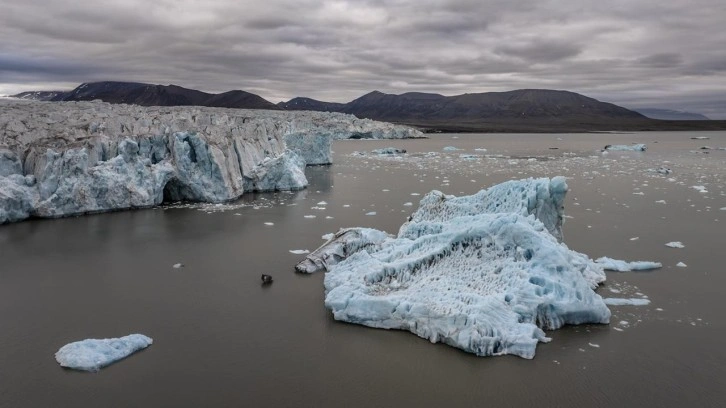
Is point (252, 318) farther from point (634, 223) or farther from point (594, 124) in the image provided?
point (594, 124)

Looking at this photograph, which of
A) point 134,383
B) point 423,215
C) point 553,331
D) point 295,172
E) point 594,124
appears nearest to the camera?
point 134,383

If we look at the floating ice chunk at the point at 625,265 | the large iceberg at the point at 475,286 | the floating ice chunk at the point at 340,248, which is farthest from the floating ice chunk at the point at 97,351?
the floating ice chunk at the point at 625,265

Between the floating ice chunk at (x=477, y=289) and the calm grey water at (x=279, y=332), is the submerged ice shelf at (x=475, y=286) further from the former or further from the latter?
the calm grey water at (x=279, y=332)

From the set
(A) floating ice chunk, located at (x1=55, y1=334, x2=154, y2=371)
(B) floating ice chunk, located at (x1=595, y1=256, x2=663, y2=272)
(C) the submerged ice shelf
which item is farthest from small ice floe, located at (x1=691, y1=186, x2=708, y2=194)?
(A) floating ice chunk, located at (x1=55, y1=334, x2=154, y2=371)

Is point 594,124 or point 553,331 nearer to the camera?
point 553,331

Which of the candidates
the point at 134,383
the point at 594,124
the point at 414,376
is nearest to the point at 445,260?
the point at 414,376

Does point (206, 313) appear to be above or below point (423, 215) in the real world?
below
